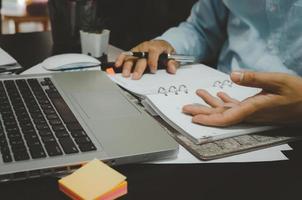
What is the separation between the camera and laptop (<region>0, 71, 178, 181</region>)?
1.73 feet

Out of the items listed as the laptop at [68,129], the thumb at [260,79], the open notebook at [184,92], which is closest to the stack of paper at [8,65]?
the laptop at [68,129]

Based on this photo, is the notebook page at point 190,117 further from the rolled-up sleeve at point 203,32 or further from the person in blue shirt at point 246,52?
the rolled-up sleeve at point 203,32

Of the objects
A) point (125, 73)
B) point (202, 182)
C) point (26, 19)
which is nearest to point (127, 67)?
point (125, 73)

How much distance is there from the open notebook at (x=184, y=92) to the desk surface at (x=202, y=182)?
0.07m

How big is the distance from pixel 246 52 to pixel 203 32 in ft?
0.94

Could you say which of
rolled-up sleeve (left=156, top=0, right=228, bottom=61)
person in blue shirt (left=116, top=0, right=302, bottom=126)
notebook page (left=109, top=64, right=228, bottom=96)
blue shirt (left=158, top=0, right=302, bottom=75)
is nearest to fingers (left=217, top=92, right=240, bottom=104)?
person in blue shirt (left=116, top=0, right=302, bottom=126)

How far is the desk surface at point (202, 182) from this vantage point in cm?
52

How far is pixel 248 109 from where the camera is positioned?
674 mm

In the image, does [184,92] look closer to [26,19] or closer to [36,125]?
[36,125]

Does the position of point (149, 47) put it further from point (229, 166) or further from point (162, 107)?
point (229, 166)

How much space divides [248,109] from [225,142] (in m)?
0.07

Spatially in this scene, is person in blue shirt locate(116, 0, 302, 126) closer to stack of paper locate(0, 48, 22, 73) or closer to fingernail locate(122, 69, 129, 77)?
fingernail locate(122, 69, 129, 77)

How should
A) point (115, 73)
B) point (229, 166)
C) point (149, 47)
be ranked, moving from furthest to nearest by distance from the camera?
point (149, 47)
point (115, 73)
point (229, 166)

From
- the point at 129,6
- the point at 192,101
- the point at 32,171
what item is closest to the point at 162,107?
the point at 192,101
